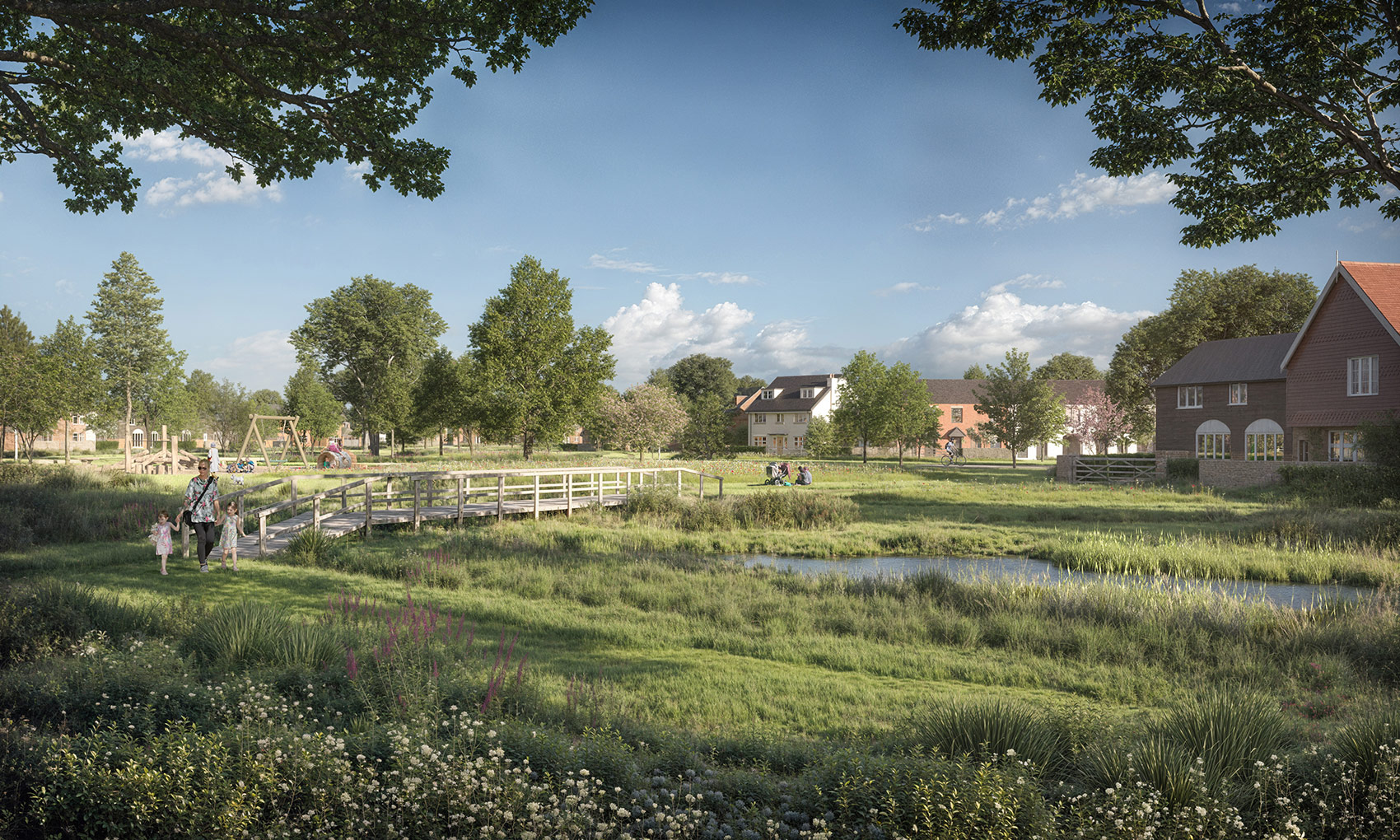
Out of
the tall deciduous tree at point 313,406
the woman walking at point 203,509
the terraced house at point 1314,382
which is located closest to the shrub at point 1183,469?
the terraced house at point 1314,382

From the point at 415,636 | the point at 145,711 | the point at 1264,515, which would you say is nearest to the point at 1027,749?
the point at 415,636

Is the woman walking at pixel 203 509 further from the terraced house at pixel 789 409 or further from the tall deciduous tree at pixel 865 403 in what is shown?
the terraced house at pixel 789 409

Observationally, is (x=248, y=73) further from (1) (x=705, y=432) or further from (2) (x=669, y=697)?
(1) (x=705, y=432)

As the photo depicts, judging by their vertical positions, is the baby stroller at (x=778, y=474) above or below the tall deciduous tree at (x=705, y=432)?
below

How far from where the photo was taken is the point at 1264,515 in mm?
22391

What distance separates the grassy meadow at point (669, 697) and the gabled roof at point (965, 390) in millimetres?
70183

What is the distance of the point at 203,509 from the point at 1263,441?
163 feet

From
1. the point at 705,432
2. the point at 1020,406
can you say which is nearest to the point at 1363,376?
the point at 1020,406

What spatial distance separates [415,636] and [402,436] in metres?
56.3

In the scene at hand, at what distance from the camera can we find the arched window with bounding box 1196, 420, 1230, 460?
146ft

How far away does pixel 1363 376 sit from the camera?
3288cm

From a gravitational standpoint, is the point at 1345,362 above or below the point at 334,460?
above

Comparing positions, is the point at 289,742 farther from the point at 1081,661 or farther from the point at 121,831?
the point at 1081,661

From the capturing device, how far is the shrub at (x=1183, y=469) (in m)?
36.2
